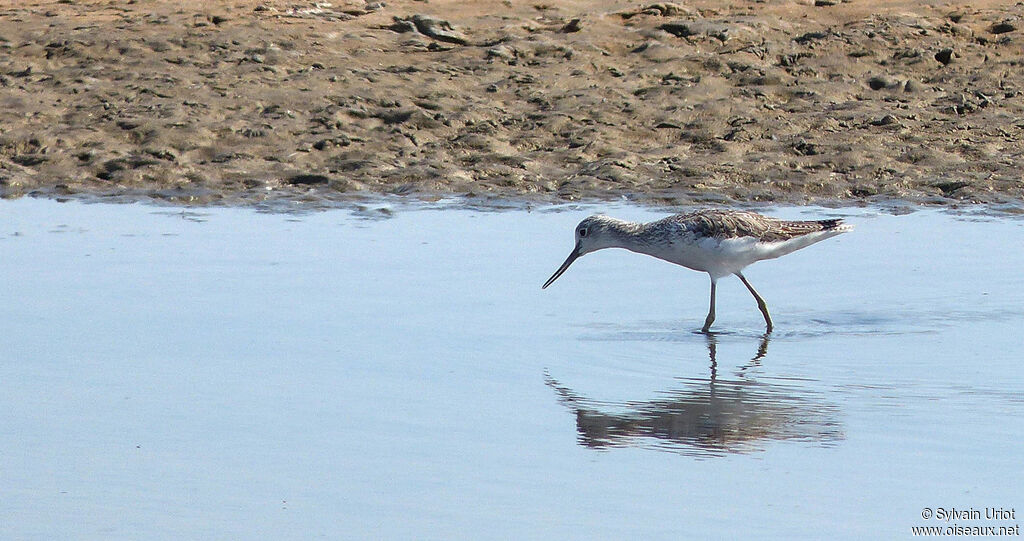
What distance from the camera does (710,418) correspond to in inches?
259

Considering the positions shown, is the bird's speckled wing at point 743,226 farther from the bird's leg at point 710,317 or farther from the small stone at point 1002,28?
the small stone at point 1002,28

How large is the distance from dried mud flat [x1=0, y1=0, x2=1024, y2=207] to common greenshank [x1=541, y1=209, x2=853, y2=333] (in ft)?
11.0

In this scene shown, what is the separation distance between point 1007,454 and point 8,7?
546 inches

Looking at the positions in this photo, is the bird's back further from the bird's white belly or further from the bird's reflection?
the bird's reflection

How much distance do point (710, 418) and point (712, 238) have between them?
2.32 metres

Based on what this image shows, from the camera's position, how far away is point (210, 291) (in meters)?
8.97

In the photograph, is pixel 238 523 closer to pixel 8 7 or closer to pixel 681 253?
pixel 681 253

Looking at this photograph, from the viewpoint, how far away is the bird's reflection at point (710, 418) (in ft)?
20.3

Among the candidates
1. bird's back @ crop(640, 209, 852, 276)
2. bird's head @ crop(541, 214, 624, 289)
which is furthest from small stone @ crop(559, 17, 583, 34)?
bird's back @ crop(640, 209, 852, 276)

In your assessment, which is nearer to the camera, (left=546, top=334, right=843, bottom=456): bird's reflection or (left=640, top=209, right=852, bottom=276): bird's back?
(left=546, top=334, right=843, bottom=456): bird's reflection

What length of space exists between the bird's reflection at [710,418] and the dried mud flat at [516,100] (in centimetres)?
547

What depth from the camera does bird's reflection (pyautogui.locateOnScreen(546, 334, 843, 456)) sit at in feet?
20.3

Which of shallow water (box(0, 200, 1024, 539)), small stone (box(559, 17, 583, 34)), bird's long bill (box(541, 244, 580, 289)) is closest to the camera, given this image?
shallow water (box(0, 200, 1024, 539))

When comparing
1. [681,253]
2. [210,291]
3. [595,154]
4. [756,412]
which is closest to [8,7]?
[595,154]
